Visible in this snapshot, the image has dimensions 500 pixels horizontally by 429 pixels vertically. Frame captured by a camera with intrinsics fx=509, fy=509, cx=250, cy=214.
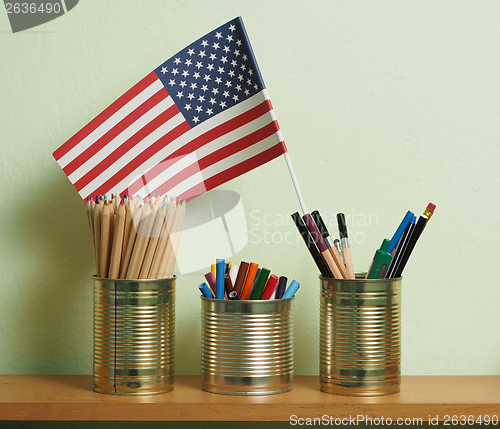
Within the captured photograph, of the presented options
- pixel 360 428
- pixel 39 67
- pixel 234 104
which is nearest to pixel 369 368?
pixel 360 428

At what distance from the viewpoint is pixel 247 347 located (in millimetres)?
774

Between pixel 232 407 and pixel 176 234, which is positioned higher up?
pixel 176 234

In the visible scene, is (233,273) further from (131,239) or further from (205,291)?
(131,239)

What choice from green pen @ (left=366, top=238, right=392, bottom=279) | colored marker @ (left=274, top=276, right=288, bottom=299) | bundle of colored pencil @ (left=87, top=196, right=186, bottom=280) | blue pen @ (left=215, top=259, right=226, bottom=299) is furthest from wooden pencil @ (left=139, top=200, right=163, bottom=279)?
green pen @ (left=366, top=238, right=392, bottom=279)

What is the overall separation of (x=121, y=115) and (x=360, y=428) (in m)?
0.71

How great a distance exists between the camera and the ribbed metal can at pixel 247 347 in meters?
0.77

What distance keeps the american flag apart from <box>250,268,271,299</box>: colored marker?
0.56 feet

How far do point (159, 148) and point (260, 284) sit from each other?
0.93 ft

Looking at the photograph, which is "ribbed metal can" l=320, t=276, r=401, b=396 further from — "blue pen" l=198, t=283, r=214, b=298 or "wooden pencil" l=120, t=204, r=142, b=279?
"wooden pencil" l=120, t=204, r=142, b=279

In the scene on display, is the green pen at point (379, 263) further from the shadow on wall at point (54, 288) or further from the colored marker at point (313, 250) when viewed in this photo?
the shadow on wall at point (54, 288)

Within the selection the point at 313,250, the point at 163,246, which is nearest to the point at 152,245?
the point at 163,246

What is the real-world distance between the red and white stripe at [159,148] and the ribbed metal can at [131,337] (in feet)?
0.55

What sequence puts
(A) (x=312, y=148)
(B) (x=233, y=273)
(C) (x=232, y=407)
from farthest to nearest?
(A) (x=312, y=148), (B) (x=233, y=273), (C) (x=232, y=407)

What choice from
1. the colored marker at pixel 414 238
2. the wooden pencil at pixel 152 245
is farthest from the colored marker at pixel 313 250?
the wooden pencil at pixel 152 245
